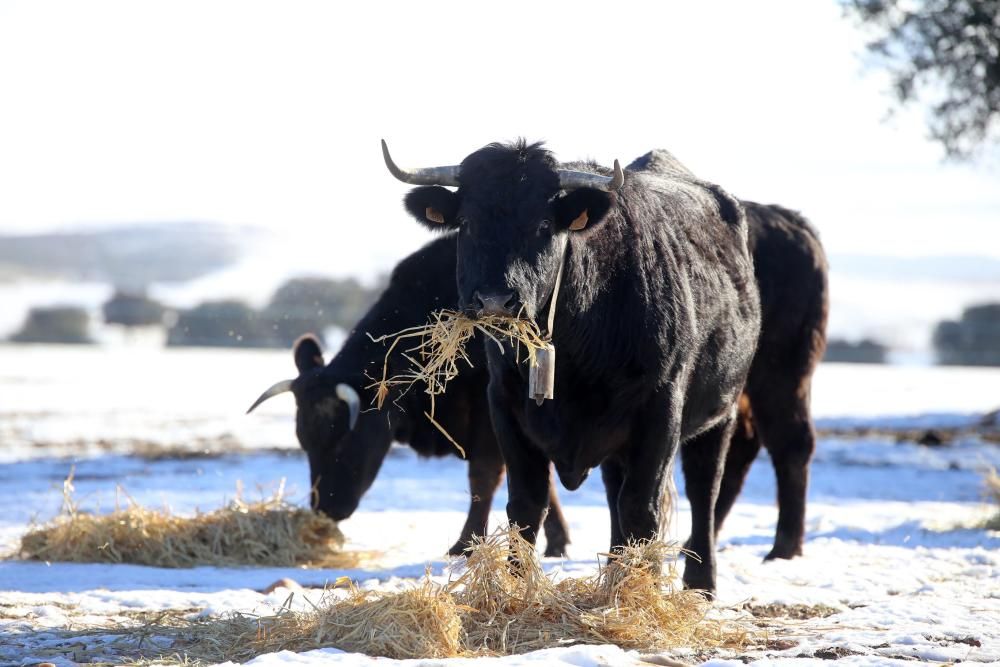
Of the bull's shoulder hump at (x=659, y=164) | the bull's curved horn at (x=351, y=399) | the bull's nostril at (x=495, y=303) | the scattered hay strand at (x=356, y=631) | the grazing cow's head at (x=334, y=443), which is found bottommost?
the scattered hay strand at (x=356, y=631)

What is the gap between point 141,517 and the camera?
26.9 ft

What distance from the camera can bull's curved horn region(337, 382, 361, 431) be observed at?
331 inches

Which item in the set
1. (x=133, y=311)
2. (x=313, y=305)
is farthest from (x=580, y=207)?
(x=133, y=311)

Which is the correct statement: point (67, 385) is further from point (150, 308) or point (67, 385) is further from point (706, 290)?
point (706, 290)

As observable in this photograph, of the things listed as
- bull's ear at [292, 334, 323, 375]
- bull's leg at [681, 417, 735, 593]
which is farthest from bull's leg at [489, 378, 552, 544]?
bull's ear at [292, 334, 323, 375]

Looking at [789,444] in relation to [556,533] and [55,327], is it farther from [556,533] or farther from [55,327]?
[55,327]

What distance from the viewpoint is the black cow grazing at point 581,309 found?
542 centimetres

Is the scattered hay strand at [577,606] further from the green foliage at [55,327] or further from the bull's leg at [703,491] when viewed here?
the green foliage at [55,327]

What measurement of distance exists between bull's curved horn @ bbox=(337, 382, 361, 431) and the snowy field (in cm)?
93

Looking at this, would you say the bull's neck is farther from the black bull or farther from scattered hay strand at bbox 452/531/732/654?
the black bull

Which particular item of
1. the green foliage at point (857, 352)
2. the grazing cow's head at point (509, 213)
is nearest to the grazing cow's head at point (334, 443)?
the grazing cow's head at point (509, 213)

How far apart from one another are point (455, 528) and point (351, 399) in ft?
5.76

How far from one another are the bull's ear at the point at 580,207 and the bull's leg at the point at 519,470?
904mm

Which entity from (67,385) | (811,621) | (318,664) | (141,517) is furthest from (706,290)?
(67,385)
